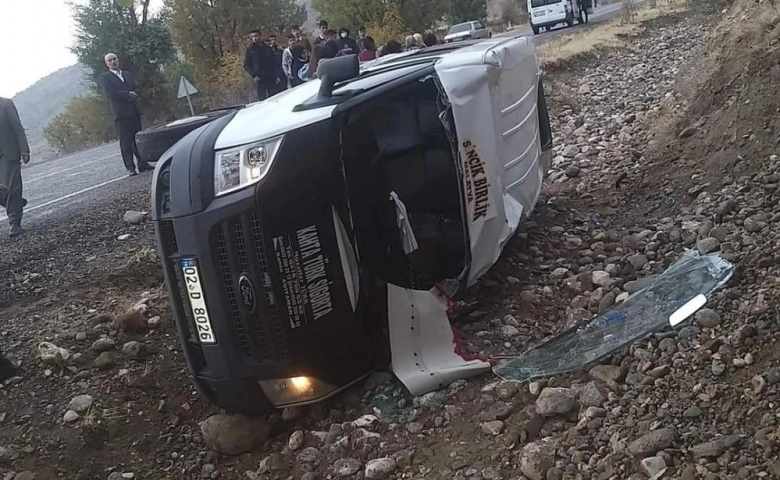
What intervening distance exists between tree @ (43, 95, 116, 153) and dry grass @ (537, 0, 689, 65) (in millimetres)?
17266

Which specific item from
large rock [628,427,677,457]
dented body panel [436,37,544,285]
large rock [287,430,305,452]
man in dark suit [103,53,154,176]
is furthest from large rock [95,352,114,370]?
man in dark suit [103,53,154,176]

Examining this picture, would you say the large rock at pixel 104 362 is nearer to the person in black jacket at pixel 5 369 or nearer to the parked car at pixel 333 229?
the person in black jacket at pixel 5 369

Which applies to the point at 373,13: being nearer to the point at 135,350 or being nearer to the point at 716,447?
the point at 135,350

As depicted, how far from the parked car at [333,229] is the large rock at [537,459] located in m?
0.82

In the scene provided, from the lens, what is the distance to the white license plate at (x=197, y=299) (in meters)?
3.49

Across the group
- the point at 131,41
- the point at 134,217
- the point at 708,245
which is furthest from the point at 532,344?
the point at 131,41

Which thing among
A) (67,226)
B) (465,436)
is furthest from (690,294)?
(67,226)

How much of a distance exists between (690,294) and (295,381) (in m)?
1.92

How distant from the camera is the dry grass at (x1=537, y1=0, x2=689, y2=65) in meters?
15.6

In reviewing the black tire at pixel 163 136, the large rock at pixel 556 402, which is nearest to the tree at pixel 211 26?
the black tire at pixel 163 136

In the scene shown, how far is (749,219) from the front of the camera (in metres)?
4.23

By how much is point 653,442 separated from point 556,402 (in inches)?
19.9

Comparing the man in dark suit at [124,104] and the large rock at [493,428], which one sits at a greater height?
the man in dark suit at [124,104]

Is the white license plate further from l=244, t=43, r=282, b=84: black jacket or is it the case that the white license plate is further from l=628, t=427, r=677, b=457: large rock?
l=244, t=43, r=282, b=84: black jacket
